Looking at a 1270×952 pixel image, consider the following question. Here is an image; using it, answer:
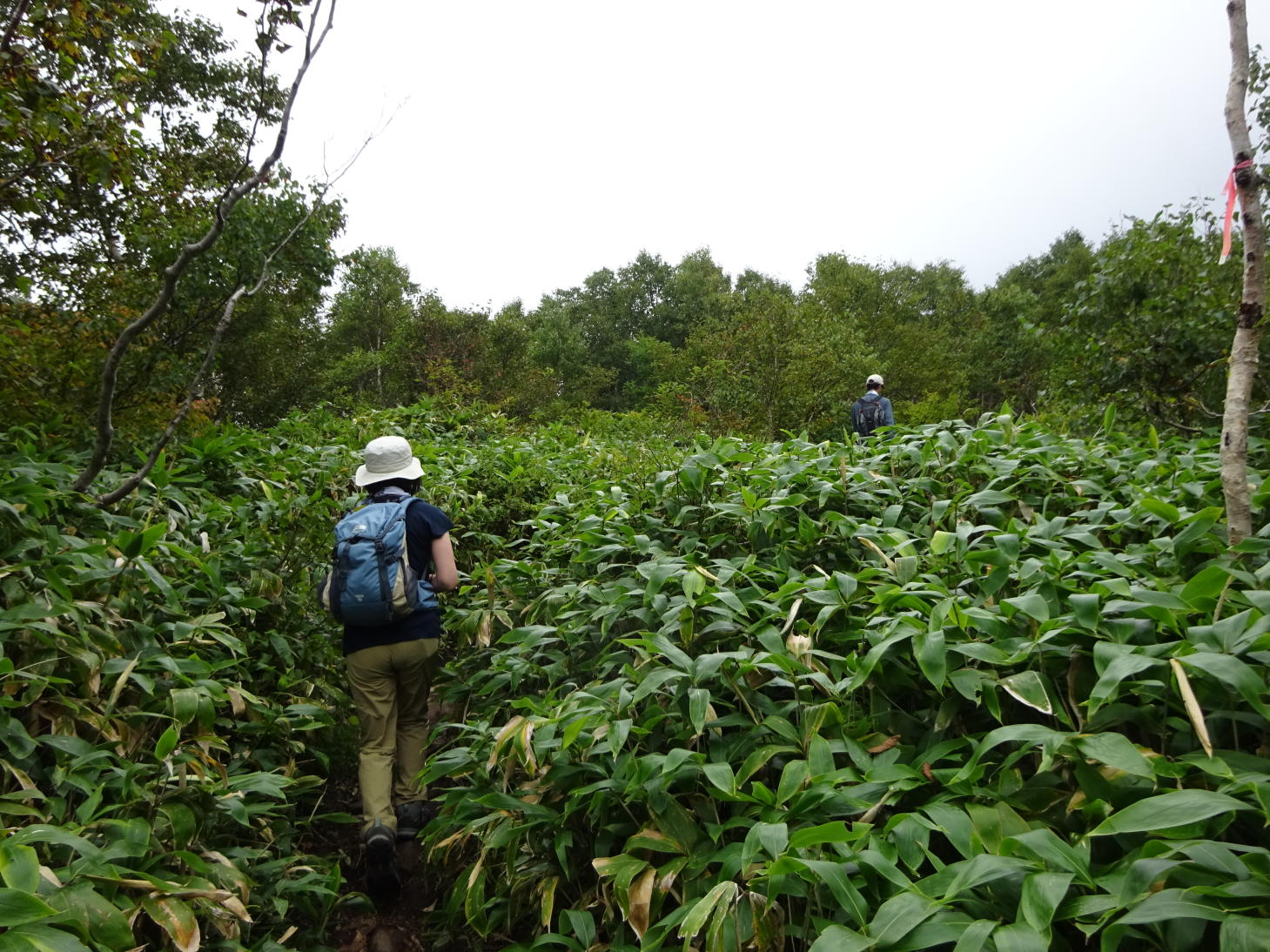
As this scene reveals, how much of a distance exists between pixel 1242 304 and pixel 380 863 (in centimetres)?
357

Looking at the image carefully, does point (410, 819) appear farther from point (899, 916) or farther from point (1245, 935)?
point (1245, 935)

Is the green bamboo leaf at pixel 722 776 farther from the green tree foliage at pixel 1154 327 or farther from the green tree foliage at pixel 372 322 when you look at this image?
the green tree foliage at pixel 372 322

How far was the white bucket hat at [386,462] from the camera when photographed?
319 cm

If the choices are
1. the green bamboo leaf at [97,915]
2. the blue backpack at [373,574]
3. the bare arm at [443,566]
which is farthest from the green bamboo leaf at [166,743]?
the bare arm at [443,566]

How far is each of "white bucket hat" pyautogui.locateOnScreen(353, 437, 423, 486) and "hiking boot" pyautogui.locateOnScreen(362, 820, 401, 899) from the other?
56.3 inches

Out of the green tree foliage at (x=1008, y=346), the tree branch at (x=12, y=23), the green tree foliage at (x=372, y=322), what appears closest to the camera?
the tree branch at (x=12, y=23)

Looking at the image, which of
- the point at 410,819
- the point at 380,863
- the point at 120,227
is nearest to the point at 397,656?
the point at 410,819

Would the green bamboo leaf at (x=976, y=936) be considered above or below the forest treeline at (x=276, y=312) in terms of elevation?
below

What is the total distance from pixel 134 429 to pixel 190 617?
231cm

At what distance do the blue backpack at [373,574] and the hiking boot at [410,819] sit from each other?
78cm

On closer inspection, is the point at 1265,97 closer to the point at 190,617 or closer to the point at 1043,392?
the point at 1043,392

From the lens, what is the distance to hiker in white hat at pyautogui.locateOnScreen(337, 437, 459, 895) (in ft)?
9.71

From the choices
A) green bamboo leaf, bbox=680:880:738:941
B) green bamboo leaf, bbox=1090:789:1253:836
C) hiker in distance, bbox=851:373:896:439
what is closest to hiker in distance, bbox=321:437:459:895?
green bamboo leaf, bbox=680:880:738:941

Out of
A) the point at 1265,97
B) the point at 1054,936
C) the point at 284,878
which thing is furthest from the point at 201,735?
the point at 1265,97
